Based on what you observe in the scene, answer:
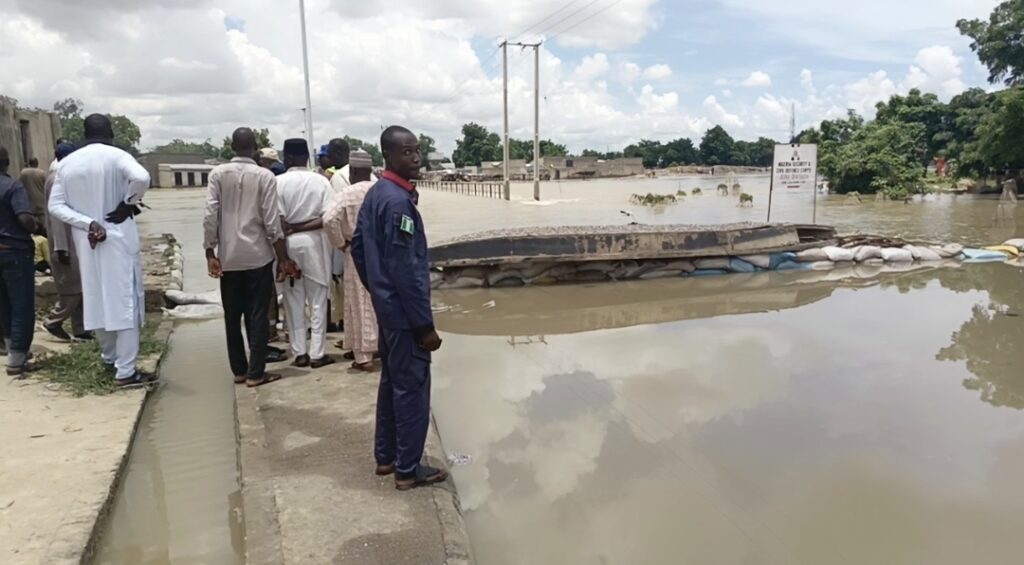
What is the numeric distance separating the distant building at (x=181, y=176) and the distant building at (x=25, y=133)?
Result: 177ft

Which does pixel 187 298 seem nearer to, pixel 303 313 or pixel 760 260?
pixel 303 313

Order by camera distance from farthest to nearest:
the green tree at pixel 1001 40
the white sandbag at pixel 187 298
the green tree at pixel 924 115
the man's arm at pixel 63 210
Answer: the green tree at pixel 924 115
the green tree at pixel 1001 40
the white sandbag at pixel 187 298
the man's arm at pixel 63 210

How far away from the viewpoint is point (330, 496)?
121 inches

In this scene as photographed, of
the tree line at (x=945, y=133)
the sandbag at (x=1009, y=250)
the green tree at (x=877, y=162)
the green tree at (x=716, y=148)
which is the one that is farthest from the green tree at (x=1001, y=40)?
the green tree at (x=716, y=148)

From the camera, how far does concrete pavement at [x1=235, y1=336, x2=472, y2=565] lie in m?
2.65

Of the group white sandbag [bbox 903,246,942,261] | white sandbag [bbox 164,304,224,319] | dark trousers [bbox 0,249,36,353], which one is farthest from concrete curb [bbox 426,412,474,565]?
white sandbag [bbox 903,246,942,261]

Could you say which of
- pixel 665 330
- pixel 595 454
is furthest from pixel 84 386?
pixel 665 330

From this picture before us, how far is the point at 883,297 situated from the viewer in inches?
330

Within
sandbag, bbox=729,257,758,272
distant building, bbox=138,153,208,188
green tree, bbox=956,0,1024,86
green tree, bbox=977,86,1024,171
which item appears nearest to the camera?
sandbag, bbox=729,257,758,272

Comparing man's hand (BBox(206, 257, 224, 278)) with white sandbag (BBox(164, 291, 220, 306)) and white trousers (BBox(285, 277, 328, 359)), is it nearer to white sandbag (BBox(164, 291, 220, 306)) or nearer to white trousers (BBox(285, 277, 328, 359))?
white trousers (BBox(285, 277, 328, 359))

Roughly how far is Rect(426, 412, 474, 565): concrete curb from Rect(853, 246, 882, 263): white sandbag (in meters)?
9.00

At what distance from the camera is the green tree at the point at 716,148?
361ft

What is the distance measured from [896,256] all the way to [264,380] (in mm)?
9627

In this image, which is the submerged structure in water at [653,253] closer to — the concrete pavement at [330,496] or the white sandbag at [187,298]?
the white sandbag at [187,298]
